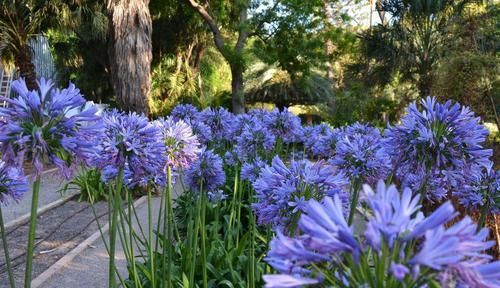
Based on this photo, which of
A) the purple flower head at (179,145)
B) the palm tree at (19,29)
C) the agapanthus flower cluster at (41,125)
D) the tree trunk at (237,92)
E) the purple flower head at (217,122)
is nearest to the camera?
the agapanthus flower cluster at (41,125)

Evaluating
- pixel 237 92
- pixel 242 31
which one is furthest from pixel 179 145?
pixel 242 31

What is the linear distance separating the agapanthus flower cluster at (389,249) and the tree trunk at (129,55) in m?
9.44

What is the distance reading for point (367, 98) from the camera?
25.2m

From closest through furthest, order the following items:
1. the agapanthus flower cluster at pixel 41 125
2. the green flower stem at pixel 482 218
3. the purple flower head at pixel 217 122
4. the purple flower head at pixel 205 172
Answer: the agapanthus flower cluster at pixel 41 125 → the green flower stem at pixel 482 218 → the purple flower head at pixel 205 172 → the purple flower head at pixel 217 122

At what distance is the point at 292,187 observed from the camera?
1792 mm

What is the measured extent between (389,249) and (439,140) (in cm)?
119

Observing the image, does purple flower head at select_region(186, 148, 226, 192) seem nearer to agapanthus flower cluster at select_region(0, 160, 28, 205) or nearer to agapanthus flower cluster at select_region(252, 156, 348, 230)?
agapanthus flower cluster at select_region(0, 160, 28, 205)

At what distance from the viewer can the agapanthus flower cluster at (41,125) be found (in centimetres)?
158

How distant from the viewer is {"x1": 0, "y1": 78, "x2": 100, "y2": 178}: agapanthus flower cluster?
5.19 feet

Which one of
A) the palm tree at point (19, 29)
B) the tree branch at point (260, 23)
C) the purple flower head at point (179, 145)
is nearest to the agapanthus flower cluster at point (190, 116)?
the purple flower head at point (179, 145)

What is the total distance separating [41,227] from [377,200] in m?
6.95

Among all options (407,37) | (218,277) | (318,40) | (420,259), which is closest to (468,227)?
(420,259)

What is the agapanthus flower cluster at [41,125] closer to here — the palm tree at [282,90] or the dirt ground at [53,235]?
the dirt ground at [53,235]

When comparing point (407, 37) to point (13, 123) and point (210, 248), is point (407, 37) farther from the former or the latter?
point (13, 123)
